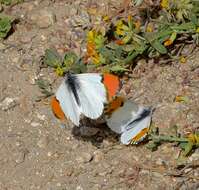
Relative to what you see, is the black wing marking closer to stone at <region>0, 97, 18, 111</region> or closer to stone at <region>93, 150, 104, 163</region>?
stone at <region>93, 150, 104, 163</region>

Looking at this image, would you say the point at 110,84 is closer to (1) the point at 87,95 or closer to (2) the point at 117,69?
(1) the point at 87,95

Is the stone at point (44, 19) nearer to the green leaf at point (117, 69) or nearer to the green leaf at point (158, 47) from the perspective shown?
the green leaf at point (117, 69)

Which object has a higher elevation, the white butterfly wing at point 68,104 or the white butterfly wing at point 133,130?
the white butterfly wing at point 68,104

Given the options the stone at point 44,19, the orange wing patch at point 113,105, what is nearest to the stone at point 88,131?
the orange wing patch at point 113,105

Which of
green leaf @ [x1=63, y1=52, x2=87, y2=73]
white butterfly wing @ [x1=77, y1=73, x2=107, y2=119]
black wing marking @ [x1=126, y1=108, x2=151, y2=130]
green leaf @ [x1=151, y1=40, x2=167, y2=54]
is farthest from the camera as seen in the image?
green leaf @ [x1=63, y1=52, x2=87, y2=73]

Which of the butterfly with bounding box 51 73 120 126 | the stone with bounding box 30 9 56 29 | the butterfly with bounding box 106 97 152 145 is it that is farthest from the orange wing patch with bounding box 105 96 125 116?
the stone with bounding box 30 9 56 29

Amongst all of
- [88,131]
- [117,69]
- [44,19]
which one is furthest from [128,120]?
[44,19]

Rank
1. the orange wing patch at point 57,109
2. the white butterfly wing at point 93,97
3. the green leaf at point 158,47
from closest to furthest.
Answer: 1. the white butterfly wing at point 93,97
2. the orange wing patch at point 57,109
3. the green leaf at point 158,47

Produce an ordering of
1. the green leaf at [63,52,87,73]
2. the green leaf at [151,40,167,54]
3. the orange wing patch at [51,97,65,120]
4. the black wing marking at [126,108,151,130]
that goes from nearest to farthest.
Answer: the orange wing patch at [51,97,65,120] → the black wing marking at [126,108,151,130] → the green leaf at [151,40,167,54] → the green leaf at [63,52,87,73]
